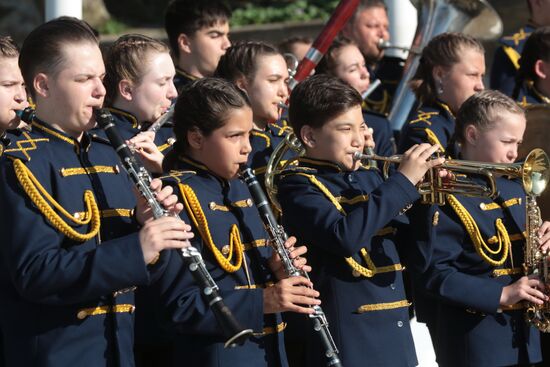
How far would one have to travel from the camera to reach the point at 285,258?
4.30m

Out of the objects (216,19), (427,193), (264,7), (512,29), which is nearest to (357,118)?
(427,193)

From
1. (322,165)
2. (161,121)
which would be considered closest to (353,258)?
(322,165)

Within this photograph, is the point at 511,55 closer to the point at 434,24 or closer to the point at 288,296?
the point at 434,24

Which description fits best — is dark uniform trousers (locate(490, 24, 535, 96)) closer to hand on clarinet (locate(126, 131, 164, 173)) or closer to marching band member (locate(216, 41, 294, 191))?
marching band member (locate(216, 41, 294, 191))

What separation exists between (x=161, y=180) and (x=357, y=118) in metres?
0.95

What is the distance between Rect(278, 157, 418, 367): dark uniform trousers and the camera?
4457 mm

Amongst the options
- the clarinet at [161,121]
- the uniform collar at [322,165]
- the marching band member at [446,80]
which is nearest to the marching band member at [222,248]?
the uniform collar at [322,165]

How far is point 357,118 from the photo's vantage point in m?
4.77

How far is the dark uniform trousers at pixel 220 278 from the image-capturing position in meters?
4.11

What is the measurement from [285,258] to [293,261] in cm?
3

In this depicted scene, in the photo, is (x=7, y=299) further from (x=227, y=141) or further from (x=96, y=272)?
(x=227, y=141)

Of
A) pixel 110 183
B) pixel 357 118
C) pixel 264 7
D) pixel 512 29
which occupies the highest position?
pixel 264 7

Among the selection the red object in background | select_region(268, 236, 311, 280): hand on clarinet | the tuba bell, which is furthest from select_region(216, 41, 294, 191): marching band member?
the tuba bell

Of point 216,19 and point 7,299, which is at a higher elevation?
point 216,19
